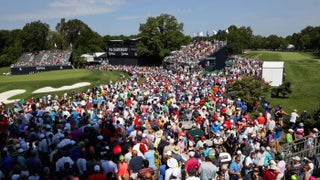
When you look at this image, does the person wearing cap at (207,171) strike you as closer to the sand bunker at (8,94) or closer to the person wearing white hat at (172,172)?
the person wearing white hat at (172,172)

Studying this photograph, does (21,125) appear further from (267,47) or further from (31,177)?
(267,47)

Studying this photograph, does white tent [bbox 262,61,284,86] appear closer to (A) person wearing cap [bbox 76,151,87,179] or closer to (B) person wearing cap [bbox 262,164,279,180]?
(B) person wearing cap [bbox 262,164,279,180]

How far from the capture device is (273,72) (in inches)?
1120

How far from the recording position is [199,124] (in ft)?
51.9

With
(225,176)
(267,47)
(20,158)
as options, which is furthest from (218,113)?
(267,47)

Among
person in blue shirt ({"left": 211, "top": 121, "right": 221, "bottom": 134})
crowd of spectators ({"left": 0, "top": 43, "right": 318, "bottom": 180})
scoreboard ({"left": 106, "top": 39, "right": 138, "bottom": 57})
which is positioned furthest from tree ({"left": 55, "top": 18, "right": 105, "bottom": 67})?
person in blue shirt ({"left": 211, "top": 121, "right": 221, "bottom": 134})

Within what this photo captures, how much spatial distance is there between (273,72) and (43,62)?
185ft

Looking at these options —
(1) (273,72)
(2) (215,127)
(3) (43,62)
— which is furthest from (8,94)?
(3) (43,62)

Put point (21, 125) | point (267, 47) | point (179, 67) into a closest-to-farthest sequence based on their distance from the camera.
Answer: point (21, 125) < point (179, 67) < point (267, 47)

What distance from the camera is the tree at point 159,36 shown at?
67688mm

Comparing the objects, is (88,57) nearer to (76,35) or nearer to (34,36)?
(34,36)

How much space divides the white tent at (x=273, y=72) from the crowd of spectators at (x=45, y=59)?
5189 centimetres

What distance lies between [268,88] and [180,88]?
6.97 metres

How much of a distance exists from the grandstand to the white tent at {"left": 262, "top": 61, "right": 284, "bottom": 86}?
50.8m
